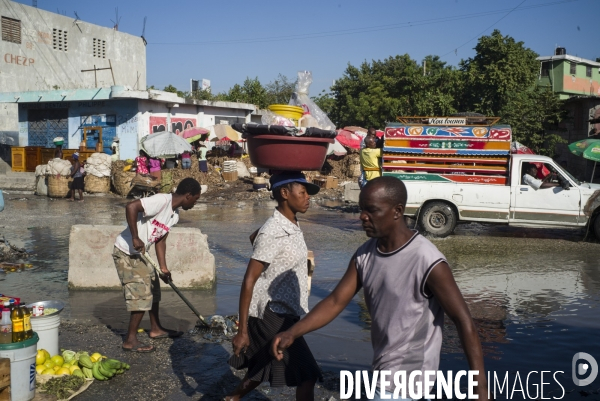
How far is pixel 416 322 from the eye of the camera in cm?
264

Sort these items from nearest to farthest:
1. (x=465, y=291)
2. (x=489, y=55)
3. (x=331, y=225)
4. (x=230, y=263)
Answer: (x=465, y=291)
(x=230, y=263)
(x=331, y=225)
(x=489, y=55)

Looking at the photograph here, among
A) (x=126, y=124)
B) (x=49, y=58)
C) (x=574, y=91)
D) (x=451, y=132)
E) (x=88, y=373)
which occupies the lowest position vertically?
(x=88, y=373)

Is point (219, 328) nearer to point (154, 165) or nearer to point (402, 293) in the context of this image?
point (402, 293)

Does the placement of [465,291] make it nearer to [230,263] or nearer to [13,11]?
[230,263]

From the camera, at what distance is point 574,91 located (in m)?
40.6

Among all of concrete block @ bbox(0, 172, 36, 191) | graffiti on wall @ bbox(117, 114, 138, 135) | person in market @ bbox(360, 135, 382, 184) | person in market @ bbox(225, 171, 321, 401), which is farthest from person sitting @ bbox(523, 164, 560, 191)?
concrete block @ bbox(0, 172, 36, 191)

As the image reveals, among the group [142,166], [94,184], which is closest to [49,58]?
[94,184]

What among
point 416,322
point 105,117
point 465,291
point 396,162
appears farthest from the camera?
point 105,117

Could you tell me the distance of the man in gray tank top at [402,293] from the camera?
254 centimetres

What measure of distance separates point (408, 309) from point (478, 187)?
1012 cm

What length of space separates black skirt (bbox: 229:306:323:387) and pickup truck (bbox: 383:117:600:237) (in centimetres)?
903

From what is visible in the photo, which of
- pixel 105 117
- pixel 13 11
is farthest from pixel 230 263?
pixel 13 11

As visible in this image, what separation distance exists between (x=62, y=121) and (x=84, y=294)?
20308mm

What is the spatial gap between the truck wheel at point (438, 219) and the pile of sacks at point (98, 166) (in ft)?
42.3
